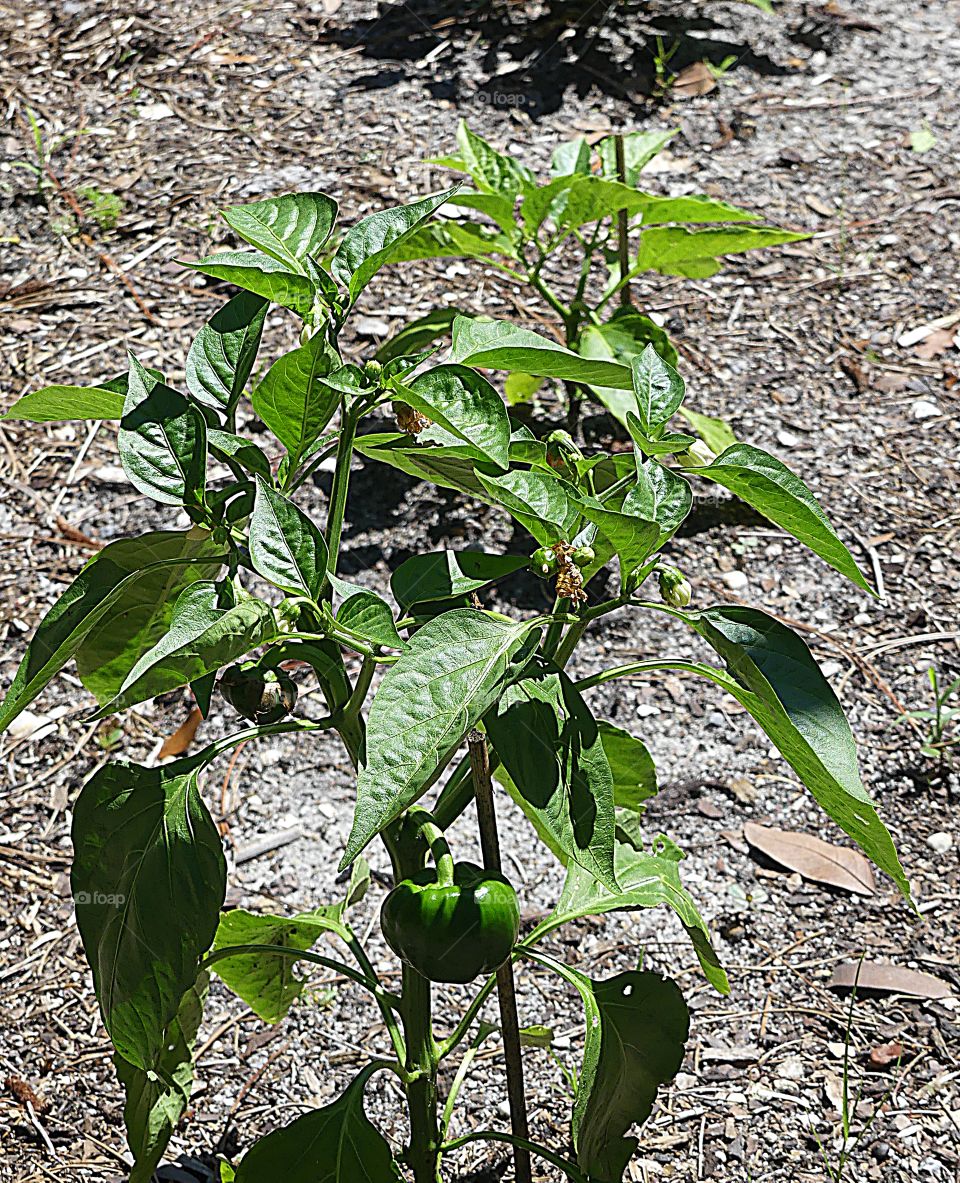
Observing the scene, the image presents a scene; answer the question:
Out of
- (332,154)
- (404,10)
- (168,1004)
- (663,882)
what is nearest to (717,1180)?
(663,882)

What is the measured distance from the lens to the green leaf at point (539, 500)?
0.98m

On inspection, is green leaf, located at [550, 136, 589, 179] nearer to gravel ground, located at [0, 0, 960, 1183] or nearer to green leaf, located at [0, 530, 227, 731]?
gravel ground, located at [0, 0, 960, 1183]

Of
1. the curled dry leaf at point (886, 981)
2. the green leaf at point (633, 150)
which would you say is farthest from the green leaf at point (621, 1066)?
the green leaf at point (633, 150)

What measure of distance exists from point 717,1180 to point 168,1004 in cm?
89

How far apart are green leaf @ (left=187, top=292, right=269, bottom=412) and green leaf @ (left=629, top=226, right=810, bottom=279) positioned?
125 centimetres

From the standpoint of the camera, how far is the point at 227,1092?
168cm

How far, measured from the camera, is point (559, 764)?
3.13 feet

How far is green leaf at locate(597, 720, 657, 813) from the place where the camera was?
1377 millimetres

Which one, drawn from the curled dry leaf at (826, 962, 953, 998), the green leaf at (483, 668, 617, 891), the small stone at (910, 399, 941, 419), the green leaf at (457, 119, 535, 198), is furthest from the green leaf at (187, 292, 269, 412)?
the small stone at (910, 399, 941, 419)

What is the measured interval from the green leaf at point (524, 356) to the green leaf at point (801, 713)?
0.23 m

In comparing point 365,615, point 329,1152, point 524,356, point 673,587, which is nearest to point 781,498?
point 673,587

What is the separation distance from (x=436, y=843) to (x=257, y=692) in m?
0.24

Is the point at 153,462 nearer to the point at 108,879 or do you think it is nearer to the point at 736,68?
the point at 108,879

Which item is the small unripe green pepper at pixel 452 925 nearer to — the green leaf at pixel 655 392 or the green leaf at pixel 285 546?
the green leaf at pixel 285 546
